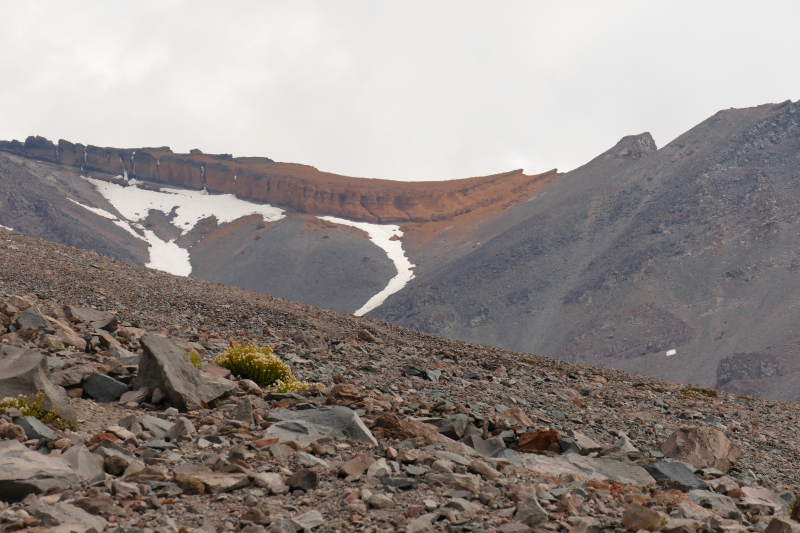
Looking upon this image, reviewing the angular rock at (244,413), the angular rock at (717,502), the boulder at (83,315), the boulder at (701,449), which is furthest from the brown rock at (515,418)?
the boulder at (83,315)

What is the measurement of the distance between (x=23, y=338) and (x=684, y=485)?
12.2 meters

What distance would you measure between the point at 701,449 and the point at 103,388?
1092cm

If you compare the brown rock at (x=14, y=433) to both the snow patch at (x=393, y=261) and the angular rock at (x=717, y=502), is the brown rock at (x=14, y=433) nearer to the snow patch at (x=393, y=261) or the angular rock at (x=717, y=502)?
the angular rock at (x=717, y=502)

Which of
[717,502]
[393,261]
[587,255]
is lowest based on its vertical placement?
[393,261]

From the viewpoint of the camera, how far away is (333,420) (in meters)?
9.35

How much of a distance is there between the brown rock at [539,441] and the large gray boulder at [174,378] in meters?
5.22

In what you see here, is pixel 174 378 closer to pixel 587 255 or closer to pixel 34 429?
pixel 34 429

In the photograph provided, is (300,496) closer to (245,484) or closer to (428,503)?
(245,484)

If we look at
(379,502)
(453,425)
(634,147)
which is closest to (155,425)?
(379,502)

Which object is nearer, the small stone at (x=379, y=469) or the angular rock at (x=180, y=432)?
the small stone at (x=379, y=469)

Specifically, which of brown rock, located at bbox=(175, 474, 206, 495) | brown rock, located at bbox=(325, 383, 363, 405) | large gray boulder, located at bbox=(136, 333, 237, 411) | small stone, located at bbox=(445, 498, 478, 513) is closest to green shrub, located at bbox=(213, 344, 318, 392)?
brown rock, located at bbox=(325, 383, 363, 405)

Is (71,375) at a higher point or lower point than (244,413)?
higher

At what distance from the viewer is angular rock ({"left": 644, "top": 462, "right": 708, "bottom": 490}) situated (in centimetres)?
908

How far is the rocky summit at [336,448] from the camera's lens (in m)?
6.13
